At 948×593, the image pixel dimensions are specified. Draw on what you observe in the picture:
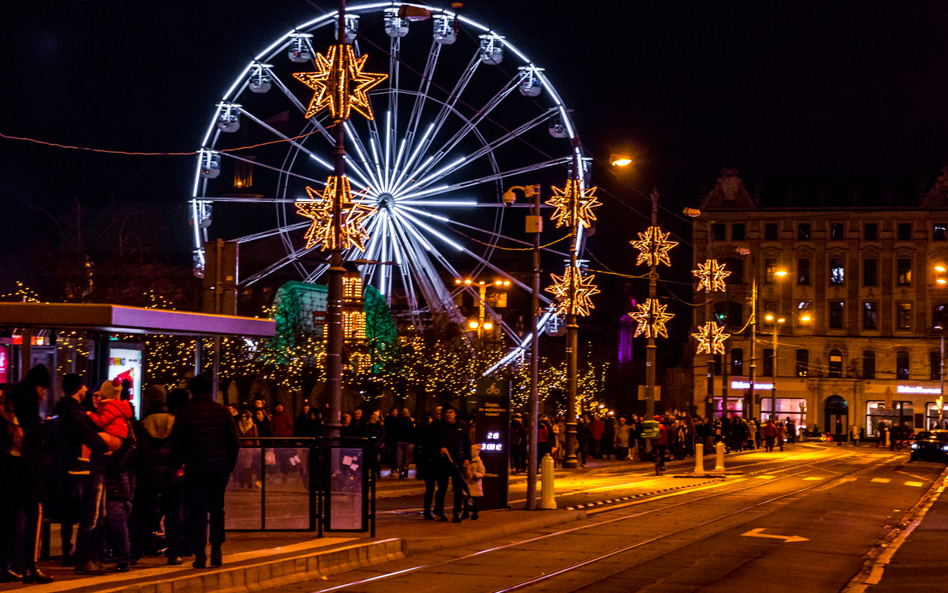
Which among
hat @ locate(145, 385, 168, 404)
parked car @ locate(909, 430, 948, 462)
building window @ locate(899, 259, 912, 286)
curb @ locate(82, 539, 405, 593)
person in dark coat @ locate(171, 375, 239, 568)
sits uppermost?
building window @ locate(899, 259, 912, 286)

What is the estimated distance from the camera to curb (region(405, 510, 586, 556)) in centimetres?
1403

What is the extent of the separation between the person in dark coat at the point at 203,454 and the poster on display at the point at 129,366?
2.60m

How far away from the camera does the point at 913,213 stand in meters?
81.6

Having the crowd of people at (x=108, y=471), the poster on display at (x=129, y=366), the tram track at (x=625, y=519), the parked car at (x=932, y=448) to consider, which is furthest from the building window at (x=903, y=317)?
the crowd of people at (x=108, y=471)

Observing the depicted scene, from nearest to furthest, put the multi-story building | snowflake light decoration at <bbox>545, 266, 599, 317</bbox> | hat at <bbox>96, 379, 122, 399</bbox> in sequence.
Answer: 1. hat at <bbox>96, 379, 122, 399</bbox>
2. snowflake light decoration at <bbox>545, 266, 599, 317</bbox>
3. the multi-story building

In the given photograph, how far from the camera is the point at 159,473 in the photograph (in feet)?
35.6

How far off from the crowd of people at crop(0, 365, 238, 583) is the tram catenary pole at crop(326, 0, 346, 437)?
7377mm

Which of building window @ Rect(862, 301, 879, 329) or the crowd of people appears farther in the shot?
building window @ Rect(862, 301, 879, 329)

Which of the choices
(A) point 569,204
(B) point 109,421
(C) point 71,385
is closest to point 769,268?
(A) point 569,204

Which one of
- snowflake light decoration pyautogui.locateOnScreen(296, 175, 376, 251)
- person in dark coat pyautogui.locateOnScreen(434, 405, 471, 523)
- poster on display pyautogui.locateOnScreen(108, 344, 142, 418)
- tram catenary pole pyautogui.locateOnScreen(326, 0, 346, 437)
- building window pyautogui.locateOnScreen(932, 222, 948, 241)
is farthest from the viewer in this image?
building window pyautogui.locateOnScreen(932, 222, 948, 241)

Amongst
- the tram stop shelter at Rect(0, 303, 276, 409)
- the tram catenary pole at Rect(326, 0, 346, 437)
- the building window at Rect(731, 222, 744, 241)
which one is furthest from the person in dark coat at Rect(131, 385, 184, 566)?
the building window at Rect(731, 222, 744, 241)

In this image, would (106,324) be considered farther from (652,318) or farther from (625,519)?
(652,318)

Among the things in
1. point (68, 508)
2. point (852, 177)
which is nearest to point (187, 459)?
point (68, 508)

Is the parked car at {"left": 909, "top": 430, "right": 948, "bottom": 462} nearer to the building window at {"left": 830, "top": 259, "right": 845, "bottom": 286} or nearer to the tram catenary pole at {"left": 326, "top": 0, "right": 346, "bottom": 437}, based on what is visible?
the tram catenary pole at {"left": 326, "top": 0, "right": 346, "bottom": 437}
